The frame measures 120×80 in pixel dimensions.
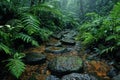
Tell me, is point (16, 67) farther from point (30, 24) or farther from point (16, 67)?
point (30, 24)

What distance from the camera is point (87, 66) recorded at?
4.53 m

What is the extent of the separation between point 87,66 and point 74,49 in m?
1.56

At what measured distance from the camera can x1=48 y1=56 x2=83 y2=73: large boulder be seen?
4.05 meters

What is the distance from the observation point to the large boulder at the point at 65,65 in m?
4.05

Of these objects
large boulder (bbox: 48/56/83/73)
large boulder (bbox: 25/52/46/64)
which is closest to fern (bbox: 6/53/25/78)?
large boulder (bbox: 25/52/46/64)

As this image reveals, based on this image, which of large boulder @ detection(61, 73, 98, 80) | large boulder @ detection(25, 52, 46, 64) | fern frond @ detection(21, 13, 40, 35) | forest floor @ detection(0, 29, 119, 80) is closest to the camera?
large boulder @ detection(61, 73, 98, 80)

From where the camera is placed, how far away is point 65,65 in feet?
13.9

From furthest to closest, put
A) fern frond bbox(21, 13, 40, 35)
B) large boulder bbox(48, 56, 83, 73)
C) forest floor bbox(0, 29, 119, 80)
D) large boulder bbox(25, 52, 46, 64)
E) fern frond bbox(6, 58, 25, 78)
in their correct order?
fern frond bbox(21, 13, 40, 35)
large boulder bbox(25, 52, 46, 64)
large boulder bbox(48, 56, 83, 73)
forest floor bbox(0, 29, 119, 80)
fern frond bbox(6, 58, 25, 78)

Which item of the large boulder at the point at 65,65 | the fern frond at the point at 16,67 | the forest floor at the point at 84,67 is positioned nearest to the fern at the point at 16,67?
the fern frond at the point at 16,67

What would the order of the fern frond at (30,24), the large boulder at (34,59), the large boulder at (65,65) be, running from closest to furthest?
the large boulder at (65,65)
the large boulder at (34,59)
the fern frond at (30,24)

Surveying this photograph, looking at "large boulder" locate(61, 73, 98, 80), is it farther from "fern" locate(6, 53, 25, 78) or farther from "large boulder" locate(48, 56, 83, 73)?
"fern" locate(6, 53, 25, 78)

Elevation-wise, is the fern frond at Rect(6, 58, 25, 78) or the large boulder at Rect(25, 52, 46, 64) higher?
the fern frond at Rect(6, 58, 25, 78)

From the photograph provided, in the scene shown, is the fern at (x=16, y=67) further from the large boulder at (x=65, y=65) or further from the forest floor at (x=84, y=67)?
the large boulder at (x=65, y=65)

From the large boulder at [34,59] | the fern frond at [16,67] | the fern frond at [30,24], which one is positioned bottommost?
the large boulder at [34,59]
